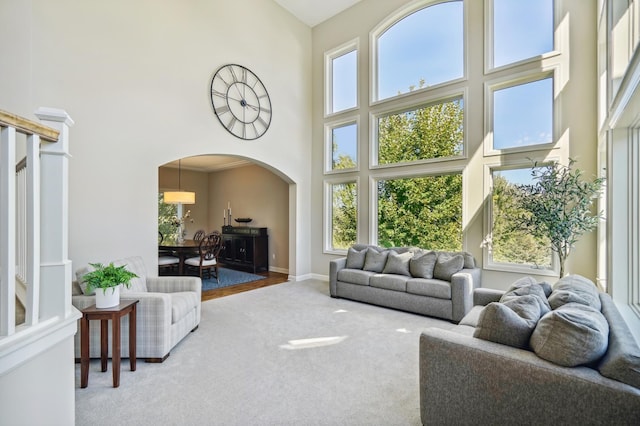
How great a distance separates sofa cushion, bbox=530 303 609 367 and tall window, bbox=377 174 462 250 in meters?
3.38


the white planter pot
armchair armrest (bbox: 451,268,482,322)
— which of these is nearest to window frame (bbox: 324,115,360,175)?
armchair armrest (bbox: 451,268,482,322)

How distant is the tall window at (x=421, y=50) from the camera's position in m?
4.98

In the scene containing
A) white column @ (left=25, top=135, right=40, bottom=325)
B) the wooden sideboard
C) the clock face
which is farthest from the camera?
the wooden sideboard

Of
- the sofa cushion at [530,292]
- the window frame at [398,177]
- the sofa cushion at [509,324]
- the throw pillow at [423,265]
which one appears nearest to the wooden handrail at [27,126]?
the sofa cushion at [509,324]

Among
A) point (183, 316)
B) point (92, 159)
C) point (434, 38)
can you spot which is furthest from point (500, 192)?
point (92, 159)

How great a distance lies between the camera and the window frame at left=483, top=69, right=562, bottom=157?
3990mm

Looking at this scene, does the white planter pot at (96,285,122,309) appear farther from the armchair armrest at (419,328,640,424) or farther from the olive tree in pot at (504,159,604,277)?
the olive tree in pot at (504,159,604,277)

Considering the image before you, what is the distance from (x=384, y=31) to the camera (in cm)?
580

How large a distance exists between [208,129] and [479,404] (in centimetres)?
486

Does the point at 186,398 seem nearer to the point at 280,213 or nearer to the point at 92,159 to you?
the point at 92,159

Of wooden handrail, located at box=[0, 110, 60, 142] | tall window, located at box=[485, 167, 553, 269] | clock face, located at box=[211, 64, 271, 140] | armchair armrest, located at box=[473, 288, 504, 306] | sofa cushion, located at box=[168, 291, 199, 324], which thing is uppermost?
clock face, located at box=[211, 64, 271, 140]

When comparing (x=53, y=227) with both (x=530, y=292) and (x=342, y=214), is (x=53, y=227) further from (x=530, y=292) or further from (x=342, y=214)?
(x=342, y=214)

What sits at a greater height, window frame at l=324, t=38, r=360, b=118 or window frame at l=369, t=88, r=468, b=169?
window frame at l=324, t=38, r=360, b=118

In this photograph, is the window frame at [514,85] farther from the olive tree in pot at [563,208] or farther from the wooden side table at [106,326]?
the wooden side table at [106,326]
